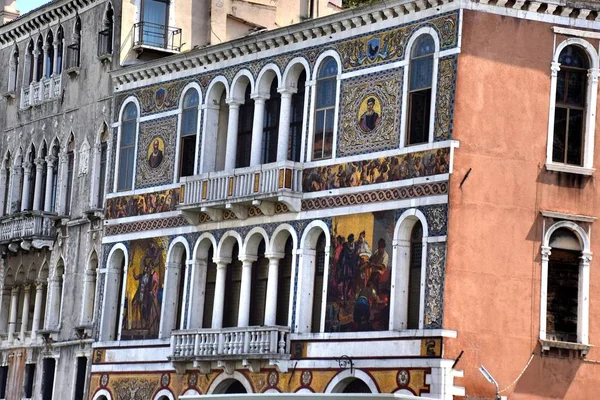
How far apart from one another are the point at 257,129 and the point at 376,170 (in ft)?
16.2

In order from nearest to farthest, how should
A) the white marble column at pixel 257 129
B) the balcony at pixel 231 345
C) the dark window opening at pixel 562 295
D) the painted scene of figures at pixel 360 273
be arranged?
the dark window opening at pixel 562 295
the painted scene of figures at pixel 360 273
the balcony at pixel 231 345
the white marble column at pixel 257 129

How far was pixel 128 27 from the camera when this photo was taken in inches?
1953

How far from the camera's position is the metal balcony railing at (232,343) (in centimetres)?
4181

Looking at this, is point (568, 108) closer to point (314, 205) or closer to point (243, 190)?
point (314, 205)

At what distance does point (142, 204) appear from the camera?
47.6 metres

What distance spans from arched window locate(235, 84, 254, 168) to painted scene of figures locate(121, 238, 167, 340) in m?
3.14

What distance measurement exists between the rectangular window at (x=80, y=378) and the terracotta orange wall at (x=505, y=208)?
14747 mm

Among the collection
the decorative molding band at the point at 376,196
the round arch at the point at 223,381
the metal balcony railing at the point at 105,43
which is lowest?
the round arch at the point at 223,381

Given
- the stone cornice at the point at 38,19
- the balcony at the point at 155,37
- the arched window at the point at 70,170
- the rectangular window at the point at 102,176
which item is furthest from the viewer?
the stone cornice at the point at 38,19

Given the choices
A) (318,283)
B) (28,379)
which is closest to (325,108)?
(318,283)

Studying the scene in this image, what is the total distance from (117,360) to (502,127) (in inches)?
540

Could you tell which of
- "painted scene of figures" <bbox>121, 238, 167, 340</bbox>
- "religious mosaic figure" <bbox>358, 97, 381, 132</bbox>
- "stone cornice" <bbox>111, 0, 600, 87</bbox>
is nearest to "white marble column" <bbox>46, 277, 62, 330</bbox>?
"painted scene of figures" <bbox>121, 238, 167, 340</bbox>

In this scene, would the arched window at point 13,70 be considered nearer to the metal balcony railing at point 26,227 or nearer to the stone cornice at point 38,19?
the stone cornice at point 38,19

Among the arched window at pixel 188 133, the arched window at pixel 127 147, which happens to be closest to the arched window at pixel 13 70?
the arched window at pixel 127 147
